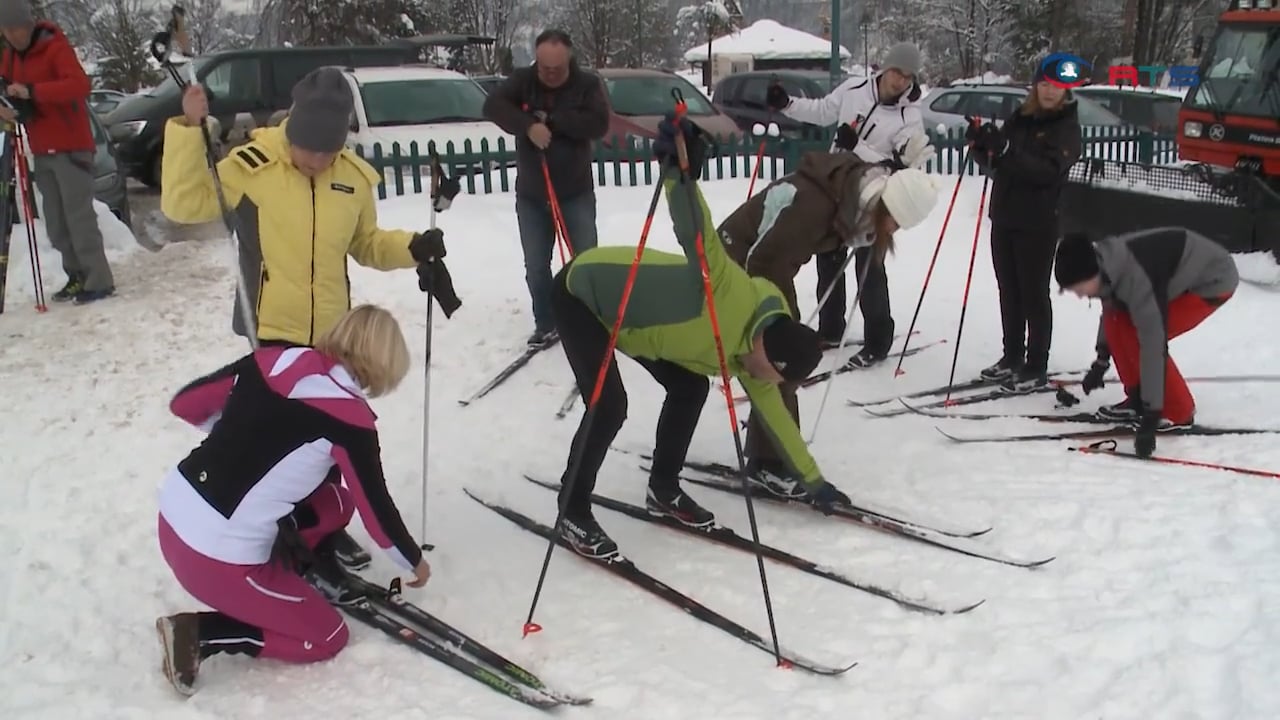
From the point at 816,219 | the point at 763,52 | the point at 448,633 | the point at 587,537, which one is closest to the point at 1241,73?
the point at 816,219

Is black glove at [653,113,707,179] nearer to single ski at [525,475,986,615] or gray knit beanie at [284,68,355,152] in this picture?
gray knit beanie at [284,68,355,152]

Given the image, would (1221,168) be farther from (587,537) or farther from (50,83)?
(50,83)

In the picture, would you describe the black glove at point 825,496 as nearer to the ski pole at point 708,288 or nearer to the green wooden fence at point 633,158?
the ski pole at point 708,288

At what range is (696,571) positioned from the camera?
3.62m

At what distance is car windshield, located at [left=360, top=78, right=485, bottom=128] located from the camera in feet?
33.3

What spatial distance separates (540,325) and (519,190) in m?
0.84

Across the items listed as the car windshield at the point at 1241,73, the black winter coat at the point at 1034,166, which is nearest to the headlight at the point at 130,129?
the black winter coat at the point at 1034,166

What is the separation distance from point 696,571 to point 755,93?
13.7m

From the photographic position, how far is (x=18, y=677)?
A: 2.97m

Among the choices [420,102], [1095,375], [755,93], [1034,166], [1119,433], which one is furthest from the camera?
[755,93]

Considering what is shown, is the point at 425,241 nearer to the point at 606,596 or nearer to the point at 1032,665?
the point at 606,596

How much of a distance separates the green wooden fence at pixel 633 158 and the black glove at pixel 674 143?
5214 mm

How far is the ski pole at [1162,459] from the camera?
13.6 feet

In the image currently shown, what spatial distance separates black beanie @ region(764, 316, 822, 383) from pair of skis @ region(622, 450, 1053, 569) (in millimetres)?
923
